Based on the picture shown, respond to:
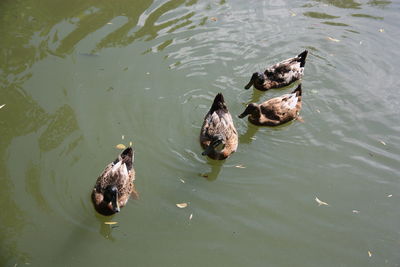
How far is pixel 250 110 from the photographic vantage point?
7250mm

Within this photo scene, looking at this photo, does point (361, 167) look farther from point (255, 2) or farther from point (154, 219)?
point (255, 2)

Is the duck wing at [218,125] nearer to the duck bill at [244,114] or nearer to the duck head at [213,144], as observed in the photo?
the duck head at [213,144]

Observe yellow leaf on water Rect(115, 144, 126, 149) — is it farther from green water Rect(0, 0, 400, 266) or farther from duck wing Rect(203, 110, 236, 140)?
duck wing Rect(203, 110, 236, 140)

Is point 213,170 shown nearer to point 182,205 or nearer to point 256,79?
point 182,205

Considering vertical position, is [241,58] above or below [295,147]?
above

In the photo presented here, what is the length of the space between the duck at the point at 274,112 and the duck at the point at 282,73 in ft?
2.27

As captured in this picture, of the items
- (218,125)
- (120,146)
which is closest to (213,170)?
(218,125)

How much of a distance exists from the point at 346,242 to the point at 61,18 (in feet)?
26.7

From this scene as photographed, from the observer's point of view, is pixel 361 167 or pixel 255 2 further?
pixel 255 2

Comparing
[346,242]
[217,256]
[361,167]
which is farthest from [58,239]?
[361,167]

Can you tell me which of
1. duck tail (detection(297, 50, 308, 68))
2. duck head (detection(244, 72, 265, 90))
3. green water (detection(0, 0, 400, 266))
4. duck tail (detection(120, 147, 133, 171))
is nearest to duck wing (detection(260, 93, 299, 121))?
green water (detection(0, 0, 400, 266))

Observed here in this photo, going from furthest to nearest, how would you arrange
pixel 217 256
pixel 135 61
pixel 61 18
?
pixel 61 18 → pixel 135 61 → pixel 217 256

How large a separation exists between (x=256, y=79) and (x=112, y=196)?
3897 millimetres

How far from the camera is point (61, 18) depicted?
9805mm
